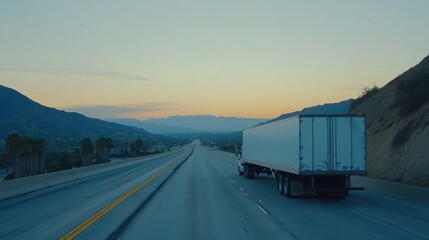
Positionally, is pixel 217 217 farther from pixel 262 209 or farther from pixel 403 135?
pixel 403 135

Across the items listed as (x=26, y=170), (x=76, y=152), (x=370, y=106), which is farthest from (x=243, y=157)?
(x=76, y=152)

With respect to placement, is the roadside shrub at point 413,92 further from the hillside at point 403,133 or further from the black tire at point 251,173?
the black tire at point 251,173

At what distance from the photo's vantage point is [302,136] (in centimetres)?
2234

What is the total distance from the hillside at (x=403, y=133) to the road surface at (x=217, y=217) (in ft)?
15.4

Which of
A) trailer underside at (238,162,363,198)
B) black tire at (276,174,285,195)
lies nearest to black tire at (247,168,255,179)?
black tire at (276,174,285,195)

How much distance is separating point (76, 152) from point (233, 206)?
96742 mm

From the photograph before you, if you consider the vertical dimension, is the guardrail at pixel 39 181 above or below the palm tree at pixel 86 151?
below

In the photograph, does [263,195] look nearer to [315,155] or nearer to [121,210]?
[315,155]

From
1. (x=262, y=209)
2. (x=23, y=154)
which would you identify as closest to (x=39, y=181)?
(x=262, y=209)

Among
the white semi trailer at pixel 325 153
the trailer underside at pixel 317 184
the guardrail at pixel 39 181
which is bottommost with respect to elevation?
the guardrail at pixel 39 181

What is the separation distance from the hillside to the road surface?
4705 mm

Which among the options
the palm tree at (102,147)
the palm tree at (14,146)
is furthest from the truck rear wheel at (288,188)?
the palm tree at (102,147)

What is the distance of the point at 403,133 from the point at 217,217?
19373mm

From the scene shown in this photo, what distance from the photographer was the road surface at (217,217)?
13828 millimetres
